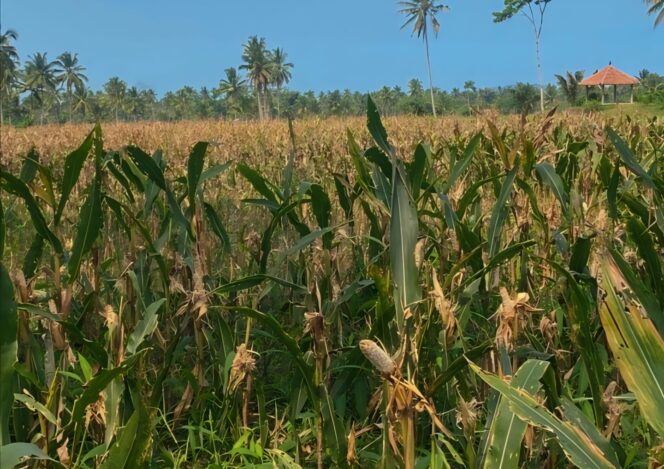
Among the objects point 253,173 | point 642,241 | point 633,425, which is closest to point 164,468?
point 253,173

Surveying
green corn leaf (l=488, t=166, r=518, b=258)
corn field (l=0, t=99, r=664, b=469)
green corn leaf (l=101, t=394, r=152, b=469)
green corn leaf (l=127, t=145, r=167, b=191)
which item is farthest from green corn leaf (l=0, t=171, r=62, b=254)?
green corn leaf (l=488, t=166, r=518, b=258)

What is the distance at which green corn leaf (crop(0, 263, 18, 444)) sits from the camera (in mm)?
683

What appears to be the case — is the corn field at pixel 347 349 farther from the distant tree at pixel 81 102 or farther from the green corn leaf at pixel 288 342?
the distant tree at pixel 81 102

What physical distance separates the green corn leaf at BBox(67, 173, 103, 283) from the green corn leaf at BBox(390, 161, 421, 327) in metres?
0.58

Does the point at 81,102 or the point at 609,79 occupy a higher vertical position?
the point at 81,102

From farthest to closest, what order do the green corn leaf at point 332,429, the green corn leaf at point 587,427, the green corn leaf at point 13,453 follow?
1. the green corn leaf at point 332,429
2. the green corn leaf at point 587,427
3. the green corn leaf at point 13,453

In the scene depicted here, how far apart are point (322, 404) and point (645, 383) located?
56cm

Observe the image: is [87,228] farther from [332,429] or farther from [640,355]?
[640,355]

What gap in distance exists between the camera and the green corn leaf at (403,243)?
0.89 metres

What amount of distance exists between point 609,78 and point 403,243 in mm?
54912

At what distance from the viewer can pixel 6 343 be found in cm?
71

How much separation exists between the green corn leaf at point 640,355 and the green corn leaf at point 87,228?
91 centimetres

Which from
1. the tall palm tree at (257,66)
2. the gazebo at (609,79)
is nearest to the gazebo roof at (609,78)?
the gazebo at (609,79)

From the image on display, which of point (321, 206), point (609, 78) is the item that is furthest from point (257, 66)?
point (321, 206)
